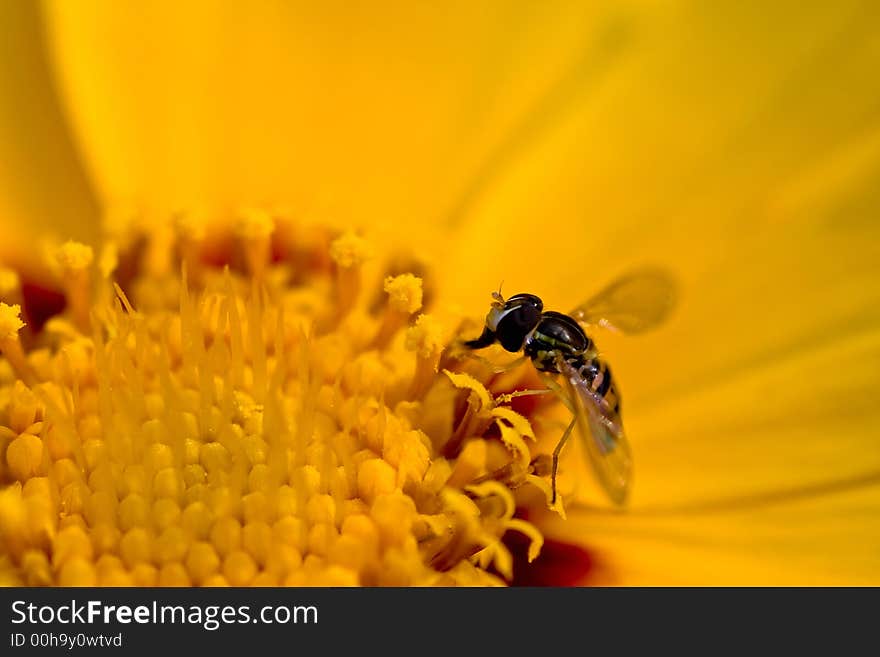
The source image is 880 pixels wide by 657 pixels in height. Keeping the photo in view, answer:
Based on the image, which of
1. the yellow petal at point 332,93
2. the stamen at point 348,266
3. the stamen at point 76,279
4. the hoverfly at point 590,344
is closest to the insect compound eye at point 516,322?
the hoverfly at point 590,344

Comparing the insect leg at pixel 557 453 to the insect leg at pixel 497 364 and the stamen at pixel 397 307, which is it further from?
the stamen at pixel 397 307

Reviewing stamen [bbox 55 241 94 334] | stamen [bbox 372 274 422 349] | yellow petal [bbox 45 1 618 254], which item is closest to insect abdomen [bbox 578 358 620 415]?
stamen [bbox 372 274 422 349]

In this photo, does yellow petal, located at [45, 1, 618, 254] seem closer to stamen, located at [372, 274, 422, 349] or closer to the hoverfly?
stamen, located at [372, 274, 422, 349]

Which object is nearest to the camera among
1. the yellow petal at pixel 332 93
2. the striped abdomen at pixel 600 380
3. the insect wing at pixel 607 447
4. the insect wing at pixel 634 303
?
the insect wing at pixel 607 447

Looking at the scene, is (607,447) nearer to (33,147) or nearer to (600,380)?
(600,380)

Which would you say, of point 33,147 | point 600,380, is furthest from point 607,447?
point 33,147

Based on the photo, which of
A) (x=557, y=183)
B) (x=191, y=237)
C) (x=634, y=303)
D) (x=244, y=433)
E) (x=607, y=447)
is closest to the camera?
(x=607, y=447)

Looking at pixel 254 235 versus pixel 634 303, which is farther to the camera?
pixel 254 235

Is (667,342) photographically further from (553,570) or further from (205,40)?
(205,40)
